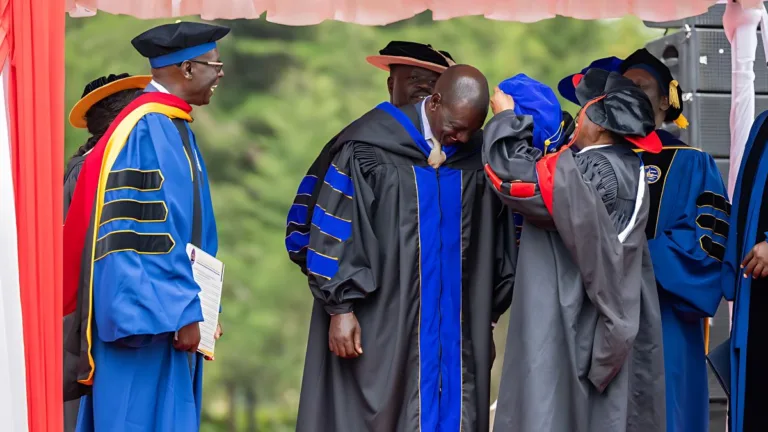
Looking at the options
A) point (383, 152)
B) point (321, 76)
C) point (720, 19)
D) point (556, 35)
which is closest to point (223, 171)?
point (321, 76)

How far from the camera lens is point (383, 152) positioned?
17.7ft

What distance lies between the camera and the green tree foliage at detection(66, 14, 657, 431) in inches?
420

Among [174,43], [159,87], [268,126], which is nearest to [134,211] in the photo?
[159,87]

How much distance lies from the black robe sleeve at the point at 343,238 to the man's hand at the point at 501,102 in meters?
0.64

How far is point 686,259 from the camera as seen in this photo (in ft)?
18.7

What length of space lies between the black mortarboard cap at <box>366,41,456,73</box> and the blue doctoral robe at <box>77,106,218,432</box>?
167 centimetres

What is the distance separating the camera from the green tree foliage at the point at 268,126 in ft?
35.0

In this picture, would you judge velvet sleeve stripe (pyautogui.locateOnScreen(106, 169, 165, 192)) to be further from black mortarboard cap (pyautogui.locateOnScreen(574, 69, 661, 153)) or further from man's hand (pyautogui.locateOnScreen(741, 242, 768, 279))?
man's hand (pyautogui.locateOnScreen(741, 242, 768, 279))

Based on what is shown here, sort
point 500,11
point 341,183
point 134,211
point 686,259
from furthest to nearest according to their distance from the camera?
point 500,11 < point 686,259 < point 341,183 < point 134,211

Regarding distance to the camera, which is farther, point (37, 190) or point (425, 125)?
point (425, 125)

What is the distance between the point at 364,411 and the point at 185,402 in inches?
39.0

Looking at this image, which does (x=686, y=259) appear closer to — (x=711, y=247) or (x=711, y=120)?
(x=711, y=247)

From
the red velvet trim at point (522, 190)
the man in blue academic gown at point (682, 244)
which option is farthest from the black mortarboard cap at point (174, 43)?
the man in blue academic gown at point (682, 244)

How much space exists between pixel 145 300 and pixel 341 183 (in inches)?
51.2
